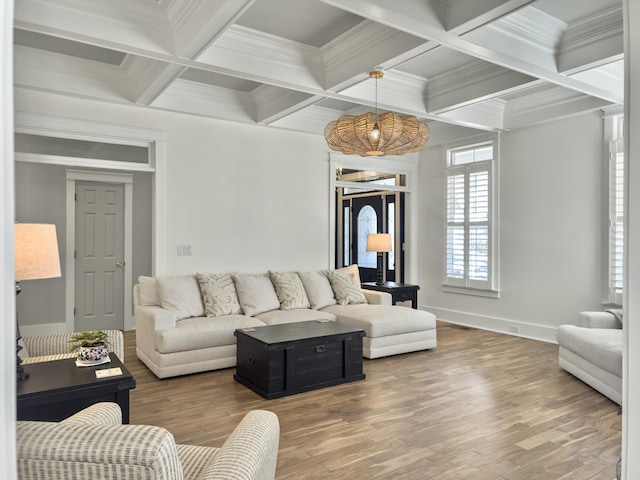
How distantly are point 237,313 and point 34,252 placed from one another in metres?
2.99

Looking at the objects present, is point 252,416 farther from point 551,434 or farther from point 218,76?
point 218,76

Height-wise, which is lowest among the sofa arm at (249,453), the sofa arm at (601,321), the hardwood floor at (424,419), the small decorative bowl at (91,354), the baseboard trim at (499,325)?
the hardwood floor at (424,419)

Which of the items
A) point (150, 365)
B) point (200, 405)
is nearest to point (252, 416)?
point (200, 405)

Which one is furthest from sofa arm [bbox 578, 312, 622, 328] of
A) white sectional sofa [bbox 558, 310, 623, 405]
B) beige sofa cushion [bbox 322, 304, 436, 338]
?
beige sofa cushion [bbox 322, 304, 436, 338]

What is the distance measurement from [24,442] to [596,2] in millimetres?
4357

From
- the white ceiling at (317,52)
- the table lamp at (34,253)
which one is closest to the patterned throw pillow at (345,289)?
the white ceiling at (317,52)

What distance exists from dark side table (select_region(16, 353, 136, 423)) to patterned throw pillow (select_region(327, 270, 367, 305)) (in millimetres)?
3515

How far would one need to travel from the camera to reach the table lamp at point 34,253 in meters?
2.31

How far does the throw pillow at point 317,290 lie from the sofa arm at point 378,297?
47cm

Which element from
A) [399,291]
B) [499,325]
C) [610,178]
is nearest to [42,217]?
[399,291]

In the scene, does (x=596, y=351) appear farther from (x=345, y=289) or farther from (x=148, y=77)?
(x=148, y=77)

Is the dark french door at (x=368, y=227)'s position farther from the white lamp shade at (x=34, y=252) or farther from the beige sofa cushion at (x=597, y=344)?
the white lamp shade at (x=34, y=252)

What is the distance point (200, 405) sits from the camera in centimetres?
361

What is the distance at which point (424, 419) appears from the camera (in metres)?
3.34
